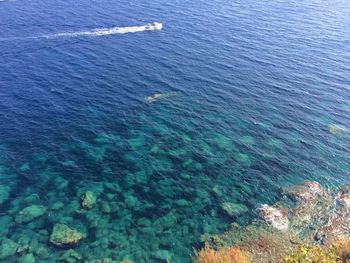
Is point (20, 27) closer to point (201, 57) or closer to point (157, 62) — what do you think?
point (157, 62)

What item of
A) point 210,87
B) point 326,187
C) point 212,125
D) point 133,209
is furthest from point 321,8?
point 133,209

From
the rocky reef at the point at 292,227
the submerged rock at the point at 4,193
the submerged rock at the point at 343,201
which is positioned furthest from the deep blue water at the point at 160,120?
the submerged rock at the point at 343,201

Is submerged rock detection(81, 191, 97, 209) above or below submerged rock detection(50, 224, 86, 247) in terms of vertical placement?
above

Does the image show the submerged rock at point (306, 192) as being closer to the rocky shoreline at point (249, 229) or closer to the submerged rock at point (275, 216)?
the rocky shoreline at point (249, 229)

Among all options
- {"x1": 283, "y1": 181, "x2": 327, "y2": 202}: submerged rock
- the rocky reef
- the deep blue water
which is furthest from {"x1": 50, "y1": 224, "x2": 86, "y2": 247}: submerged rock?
{"x1": 283, "y1": 181, "x2": 327, "y2": 202}: submerged rock

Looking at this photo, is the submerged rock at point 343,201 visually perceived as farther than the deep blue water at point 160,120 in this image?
Yes

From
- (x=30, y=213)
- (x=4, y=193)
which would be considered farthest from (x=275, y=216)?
(x=4, y=193)

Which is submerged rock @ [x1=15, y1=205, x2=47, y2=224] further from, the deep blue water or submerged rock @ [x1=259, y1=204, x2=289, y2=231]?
submerged rock @ [x1=259, y1=204, x2=289, y2=231]
